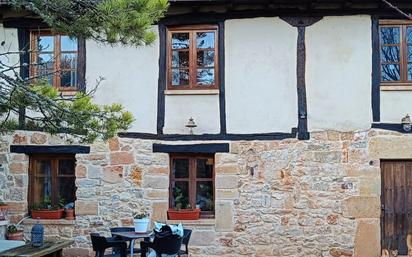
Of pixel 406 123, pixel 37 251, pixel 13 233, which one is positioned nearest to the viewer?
pixel 37 251

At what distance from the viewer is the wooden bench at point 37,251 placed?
5.36 metres

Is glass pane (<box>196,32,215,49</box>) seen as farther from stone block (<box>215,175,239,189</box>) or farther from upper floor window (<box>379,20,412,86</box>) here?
upper floor window (<box>379,20,412,86</box>)

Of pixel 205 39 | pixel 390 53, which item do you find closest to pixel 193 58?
pixel 205 39

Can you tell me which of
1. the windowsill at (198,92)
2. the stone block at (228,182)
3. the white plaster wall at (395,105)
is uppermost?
the windowsill at (198,92)

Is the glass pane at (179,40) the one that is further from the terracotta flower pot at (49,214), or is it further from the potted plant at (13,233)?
the potted plant at (13,233)

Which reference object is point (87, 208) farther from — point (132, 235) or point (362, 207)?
point (362, 207)

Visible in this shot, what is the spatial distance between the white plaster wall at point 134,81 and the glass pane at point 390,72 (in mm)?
3429

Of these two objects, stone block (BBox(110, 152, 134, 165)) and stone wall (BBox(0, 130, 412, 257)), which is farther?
stone block (BBox(110, 152, 134, 165))

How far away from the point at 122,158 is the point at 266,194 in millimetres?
2242

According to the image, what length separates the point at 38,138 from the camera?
8.58 meters

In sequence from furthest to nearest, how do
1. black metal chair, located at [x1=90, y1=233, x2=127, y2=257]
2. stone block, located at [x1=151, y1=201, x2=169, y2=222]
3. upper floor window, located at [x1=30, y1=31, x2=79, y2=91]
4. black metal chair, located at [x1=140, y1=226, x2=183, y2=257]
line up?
upper floor window, located at [x1=30, y1=31, x2=79, y2=91]
stone block, located at [x1=151, y1=201, x2=169, y2=222]
black metal chair, located at [x1=90, y1=233, x2=127, y2=257]
black metal chair, located at [x1=140, y1=226, x2=183, y2=257]

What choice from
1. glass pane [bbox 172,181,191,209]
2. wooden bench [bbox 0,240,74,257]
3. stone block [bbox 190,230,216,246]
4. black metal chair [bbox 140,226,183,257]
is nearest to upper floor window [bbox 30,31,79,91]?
glass pane [bbox 172,181,191,209]

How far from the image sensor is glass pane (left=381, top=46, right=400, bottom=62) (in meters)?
8.30

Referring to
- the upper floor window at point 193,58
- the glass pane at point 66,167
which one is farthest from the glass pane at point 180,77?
the glass pane at point 66,167
